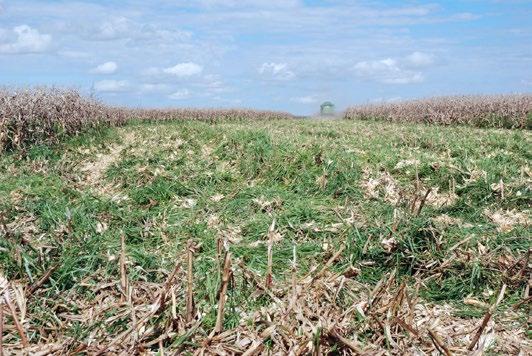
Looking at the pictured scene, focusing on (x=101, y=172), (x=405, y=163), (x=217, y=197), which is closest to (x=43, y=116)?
(x=101, y=172)

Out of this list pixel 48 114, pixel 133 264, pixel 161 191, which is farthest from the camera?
pixel 48 114

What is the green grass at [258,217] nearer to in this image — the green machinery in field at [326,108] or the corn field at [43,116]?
the corn field at [43,116]

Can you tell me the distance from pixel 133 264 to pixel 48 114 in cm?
1094

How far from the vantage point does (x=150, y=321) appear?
379cm

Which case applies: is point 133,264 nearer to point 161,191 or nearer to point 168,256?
point 168,256

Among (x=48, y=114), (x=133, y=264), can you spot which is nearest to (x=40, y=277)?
(x=133, y=264)

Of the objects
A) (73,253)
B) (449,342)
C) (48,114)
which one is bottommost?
(449,342)

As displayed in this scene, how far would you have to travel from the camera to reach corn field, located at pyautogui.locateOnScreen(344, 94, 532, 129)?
79.1ft

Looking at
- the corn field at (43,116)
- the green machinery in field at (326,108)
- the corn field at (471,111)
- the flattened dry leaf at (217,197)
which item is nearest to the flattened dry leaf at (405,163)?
the flattened dry leaf at (217,197)

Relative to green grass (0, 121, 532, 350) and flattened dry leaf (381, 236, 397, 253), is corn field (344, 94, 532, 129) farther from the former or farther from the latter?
flattened dry leaf (381, 236, 397, 253)

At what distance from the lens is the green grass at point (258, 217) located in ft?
15.2

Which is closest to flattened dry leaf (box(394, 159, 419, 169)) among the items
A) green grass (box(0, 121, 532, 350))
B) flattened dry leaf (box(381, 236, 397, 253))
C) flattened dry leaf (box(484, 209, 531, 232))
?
green grass (box(0, 121, 532, 350))

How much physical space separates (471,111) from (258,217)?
23.2m

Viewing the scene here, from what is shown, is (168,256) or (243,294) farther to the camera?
(168,256)
